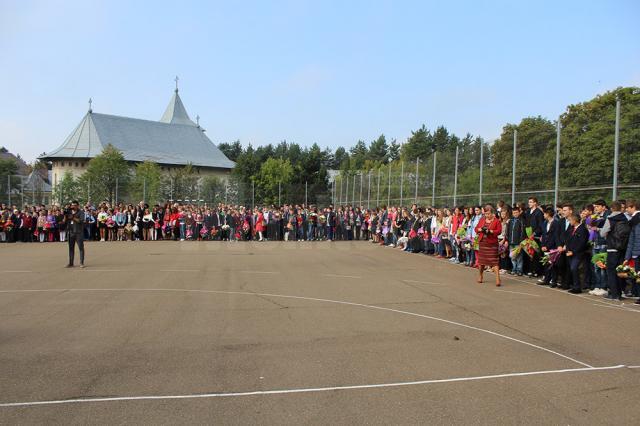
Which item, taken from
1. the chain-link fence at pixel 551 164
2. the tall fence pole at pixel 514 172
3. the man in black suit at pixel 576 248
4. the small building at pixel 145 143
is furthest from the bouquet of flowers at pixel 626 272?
the small building at pixel 145 143

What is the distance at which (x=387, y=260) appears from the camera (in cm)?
1897

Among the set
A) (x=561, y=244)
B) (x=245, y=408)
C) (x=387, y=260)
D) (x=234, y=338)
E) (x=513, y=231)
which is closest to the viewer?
(x=245, y=408)

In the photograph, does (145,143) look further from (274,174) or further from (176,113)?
(274,174)

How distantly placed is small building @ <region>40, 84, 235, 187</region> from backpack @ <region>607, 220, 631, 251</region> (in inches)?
2476

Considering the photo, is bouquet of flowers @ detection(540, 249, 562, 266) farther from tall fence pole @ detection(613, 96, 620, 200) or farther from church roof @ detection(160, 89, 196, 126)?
church roof @ detection(160, 89, 196, 126)

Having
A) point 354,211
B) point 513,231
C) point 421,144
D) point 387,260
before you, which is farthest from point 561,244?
point 421,144

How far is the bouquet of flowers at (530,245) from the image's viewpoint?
14219 millimetres

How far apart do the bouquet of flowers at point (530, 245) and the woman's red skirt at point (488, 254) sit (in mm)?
1698

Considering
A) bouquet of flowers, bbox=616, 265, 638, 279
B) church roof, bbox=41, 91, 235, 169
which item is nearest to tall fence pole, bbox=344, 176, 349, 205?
bouquet of flowers, bbox=616, 265, 638, 279

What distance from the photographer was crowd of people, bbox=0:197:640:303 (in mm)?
11555

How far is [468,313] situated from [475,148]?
13.8 m

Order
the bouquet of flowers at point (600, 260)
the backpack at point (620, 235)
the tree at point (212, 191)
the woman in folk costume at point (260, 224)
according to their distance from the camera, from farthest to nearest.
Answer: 1. the tree at point (212, 191)
2. the woman in folk costume at point (260, 224)
3. the bouquet of flowers at point (600, 260)
4. the backpack at point (620, 235)

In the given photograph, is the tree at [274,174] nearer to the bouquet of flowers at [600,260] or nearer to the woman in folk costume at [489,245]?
the woman in folk costume at [489,245]

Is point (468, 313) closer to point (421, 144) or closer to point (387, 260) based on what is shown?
point (387, 260)
